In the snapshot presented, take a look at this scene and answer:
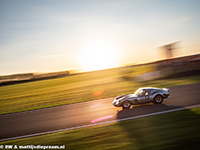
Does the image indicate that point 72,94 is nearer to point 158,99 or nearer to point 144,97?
point 144,97

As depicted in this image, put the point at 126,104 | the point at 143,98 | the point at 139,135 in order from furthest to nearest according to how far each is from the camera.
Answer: the point at 126,104 < the point at 143,98 < the point at 139,135

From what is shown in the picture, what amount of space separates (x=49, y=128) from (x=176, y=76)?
1998cm

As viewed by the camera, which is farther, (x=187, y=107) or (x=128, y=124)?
(x=187, y=107)

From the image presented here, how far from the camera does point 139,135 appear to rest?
251 inches

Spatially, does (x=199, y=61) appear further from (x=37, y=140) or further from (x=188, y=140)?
(x=37, y=140)

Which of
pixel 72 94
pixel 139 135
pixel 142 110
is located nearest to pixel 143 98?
pixel 142 110

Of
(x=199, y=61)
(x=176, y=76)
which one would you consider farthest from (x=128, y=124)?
(x=199, y=61)

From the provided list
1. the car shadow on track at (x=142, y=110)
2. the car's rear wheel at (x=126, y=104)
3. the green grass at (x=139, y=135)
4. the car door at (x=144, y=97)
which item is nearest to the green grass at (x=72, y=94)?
the car's rear wheel at (x=126, y=104)

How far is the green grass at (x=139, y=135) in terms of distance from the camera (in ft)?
18.2

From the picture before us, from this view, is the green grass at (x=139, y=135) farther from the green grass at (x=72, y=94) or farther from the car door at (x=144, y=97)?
the green grass at (x=72, y=94)

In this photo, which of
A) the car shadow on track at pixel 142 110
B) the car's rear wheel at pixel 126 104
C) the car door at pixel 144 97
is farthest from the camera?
the car's rear wheel at pixel 126 104

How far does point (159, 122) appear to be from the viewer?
728cm

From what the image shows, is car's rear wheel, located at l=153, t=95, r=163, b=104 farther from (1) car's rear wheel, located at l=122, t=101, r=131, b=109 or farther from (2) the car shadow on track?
(1) car's rear wheel, located at l=122, t=101, r=131, b=109

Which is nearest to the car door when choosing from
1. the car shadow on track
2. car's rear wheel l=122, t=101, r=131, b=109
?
the car shadow on track
